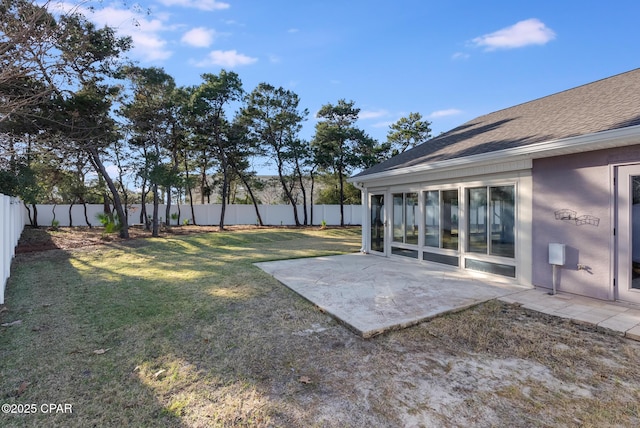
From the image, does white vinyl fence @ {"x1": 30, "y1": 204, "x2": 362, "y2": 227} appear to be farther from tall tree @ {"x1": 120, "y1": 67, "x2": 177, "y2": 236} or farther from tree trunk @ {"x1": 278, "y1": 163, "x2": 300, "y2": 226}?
tall tree @ {"x1": 120, "y1": 67, "x2": 177, "y2": 236}

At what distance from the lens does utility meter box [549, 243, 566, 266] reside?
448 centimetres

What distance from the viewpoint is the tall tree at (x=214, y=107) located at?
14805mm

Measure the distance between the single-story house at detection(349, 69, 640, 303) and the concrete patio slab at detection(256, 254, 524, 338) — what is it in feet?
1.92

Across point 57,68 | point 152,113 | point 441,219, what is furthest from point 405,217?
point 152,113

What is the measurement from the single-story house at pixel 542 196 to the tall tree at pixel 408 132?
1381 centimetres

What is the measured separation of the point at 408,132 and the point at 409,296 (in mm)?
18787

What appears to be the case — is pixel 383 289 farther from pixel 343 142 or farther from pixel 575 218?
pixel 343 142

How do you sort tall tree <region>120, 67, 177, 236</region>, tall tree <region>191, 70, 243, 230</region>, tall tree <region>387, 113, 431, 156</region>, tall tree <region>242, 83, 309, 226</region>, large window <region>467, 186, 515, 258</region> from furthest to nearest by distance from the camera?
tall tree <region>387, 113, 431, 156</region> → tall tree <region>242, 83, 309, 226</region> → tall tree <region>191, 70, 243, 230</region> → tall tree <region>120, 67, 177, 236</region> → large window <region>467, 186, 515, 258</region>

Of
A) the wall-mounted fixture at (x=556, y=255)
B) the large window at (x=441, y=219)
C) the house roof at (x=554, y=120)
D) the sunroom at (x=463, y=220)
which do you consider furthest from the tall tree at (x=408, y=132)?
the wall-mounted fixture at (x=556, y=255)

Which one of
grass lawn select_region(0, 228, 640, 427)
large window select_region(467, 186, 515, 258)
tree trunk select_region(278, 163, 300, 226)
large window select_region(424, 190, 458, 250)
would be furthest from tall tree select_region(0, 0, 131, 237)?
tree trunk select_region(278, 163, 300, 226)

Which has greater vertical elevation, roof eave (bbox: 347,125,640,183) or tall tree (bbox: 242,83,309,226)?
tall tree (bbox: 242,83,309,226)

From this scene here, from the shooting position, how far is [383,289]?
196 inches

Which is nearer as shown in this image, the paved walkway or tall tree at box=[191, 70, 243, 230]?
the paved walkway

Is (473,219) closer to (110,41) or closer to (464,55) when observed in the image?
(464,55)
